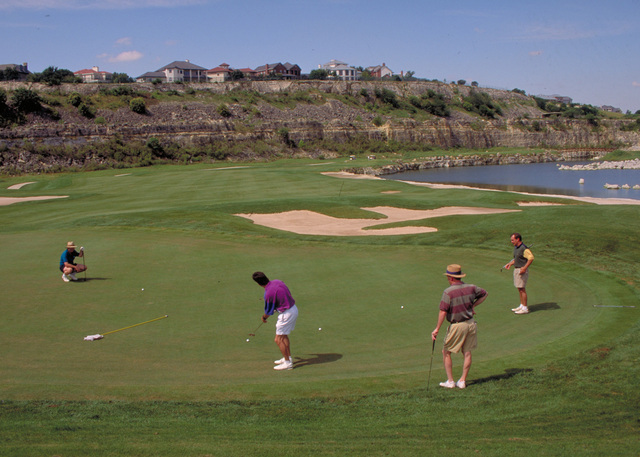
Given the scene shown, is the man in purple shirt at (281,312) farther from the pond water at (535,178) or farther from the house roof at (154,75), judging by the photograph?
the house roof at (154,75)

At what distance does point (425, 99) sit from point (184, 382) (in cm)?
12151

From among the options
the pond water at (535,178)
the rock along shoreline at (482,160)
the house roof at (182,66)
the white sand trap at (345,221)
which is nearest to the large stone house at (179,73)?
the house roof at (182,66)

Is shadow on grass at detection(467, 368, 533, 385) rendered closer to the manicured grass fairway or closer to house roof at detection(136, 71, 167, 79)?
the manicured grass fairway

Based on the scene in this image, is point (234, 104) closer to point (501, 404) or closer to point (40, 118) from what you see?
point (40, 118)

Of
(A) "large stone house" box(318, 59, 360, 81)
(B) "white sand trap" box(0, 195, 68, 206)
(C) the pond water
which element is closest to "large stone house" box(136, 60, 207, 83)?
(A) "large stone house" box(318, 59, 360, 81)

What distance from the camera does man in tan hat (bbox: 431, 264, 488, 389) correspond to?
30.1 feet

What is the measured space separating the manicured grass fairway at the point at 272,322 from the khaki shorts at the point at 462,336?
2.19 feet

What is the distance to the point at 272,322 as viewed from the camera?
12.8 m

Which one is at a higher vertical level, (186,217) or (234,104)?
(234,104)

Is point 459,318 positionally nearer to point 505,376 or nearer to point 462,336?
point 462,336

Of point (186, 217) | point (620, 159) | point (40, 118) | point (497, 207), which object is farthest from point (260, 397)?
point (620, 159)

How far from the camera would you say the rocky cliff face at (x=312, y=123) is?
76.4 m

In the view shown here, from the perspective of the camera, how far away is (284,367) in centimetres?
1010

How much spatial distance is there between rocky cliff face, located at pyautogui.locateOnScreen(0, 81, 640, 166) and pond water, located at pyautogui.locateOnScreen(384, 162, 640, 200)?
2389 cm
